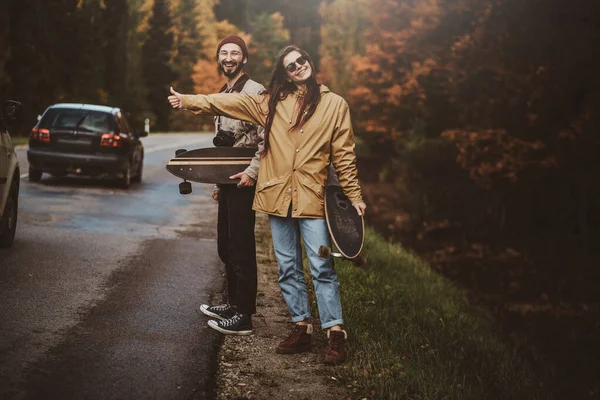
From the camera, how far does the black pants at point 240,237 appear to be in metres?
5.57

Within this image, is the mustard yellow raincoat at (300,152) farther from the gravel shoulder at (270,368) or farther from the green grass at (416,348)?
the green grass at (416,348)

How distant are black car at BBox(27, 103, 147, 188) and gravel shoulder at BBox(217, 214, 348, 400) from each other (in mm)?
9956

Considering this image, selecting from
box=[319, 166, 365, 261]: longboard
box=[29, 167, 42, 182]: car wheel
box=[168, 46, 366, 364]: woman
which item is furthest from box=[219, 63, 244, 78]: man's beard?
box=[29, 167, 42, 182]: car wheel

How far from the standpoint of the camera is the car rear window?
15828 millimetres

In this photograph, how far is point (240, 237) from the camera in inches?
Answer: 221

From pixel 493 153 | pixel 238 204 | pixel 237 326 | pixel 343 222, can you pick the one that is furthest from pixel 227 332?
pixel 493 153

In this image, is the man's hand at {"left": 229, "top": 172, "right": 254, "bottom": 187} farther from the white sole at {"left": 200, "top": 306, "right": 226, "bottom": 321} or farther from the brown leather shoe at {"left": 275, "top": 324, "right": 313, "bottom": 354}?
the white sole at {"left": 200, "top": 306, "right": 226, "bottom": 321}

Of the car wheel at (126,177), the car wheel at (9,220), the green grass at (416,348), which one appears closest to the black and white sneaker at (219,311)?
the green grass at (416,348)

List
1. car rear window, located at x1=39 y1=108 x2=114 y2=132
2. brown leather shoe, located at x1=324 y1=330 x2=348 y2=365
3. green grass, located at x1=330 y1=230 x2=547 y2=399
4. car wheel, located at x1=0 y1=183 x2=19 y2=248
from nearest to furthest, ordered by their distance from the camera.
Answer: green grass, located at x1=330 y1=230 x2=547 y2=399 < brown leather shoe, located at x1=324 y1=330 x2=348 y2=365 < car wheel, located at x1=0 y1=183 x2=19 y2=248 < car rear window, located at x1=39 y1=108 x2=114 y2=132

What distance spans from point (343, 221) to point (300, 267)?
1.51 feet

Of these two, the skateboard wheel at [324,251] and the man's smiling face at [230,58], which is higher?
the man's smiling face at [230,58]

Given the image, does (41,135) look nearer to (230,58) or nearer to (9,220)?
(9,220)

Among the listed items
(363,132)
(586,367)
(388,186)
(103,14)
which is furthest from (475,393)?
(103,14)

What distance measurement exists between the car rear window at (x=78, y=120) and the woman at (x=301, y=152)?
1118 centimetres
